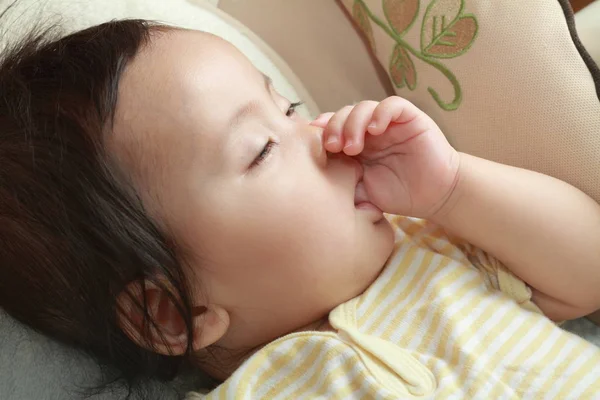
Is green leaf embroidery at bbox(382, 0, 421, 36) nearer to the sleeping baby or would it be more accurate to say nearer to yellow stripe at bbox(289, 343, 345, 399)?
the sleeping baby

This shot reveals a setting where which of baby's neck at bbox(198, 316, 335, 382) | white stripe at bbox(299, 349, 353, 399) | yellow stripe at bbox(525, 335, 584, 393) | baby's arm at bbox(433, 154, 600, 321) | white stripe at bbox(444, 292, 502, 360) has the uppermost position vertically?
baby's arm at bbox(433, 154, 600, 321)

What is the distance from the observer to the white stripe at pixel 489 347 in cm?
76

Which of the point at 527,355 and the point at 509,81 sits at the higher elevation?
the point at 509,81

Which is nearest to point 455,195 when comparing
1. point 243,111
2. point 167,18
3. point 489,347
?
point 489,347

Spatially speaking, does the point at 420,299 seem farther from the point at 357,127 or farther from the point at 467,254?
the point at 357,127

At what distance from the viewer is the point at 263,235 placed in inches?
29.6

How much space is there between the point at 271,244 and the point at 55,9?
0.58 metres

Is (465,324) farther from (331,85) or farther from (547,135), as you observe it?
(331,85)

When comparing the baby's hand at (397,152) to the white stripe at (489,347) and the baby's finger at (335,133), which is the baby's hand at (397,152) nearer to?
the baby's finger at (335,133)

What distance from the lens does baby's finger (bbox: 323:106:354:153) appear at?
789mm

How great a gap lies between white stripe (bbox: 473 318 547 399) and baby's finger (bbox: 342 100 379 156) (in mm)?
302

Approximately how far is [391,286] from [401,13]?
41 cm

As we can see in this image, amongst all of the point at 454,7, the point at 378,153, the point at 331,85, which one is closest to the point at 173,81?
the point at 378,153

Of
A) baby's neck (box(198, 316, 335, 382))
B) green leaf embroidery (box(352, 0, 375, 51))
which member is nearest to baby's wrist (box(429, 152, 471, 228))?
baby's neck (box(198, 316, 335, 382))
